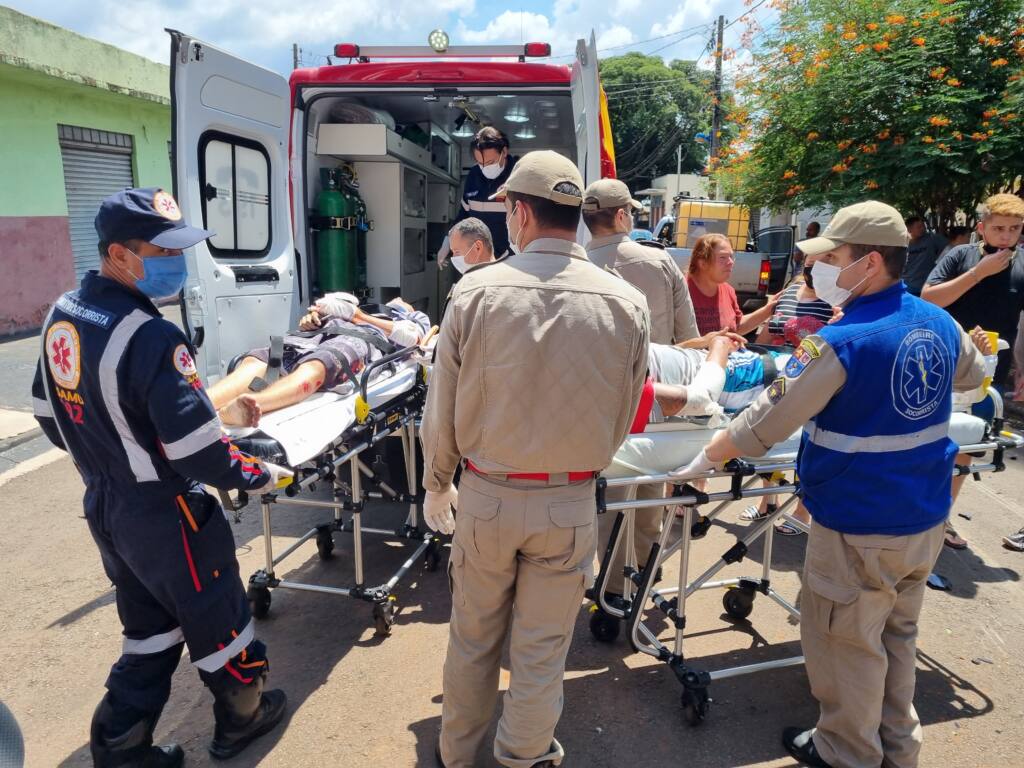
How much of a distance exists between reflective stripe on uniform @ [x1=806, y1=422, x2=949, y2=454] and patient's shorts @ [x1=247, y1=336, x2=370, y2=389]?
2.26 metres

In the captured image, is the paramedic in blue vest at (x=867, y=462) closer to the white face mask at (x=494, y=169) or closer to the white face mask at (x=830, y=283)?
the white face mask at (x=830, y=283)

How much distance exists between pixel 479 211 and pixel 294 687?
3.61 meters

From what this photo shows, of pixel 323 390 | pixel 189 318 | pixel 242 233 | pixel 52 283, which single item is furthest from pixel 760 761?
pixel 52 283

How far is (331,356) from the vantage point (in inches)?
142

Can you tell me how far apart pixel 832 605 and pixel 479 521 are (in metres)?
1.22

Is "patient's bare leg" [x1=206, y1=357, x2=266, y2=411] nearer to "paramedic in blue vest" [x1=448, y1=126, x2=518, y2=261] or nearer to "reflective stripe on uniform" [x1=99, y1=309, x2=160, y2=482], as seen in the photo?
"reflective stripe on uniform" [x1=99, y1=309, x2=160, y2=482]

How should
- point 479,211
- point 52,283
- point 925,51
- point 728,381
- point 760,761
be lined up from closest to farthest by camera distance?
1. point 760,761
2. point 728,381
3. point 479,211
4. point 925,51
5. point 52,283

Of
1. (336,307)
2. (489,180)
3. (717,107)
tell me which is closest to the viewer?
(336,307)

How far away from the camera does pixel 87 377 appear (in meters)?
2.02

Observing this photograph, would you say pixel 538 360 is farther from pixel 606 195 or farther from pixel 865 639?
pixel 606 195

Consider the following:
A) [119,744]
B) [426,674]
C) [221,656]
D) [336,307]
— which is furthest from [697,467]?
[336,307]

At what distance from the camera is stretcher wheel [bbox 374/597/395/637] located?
10.4 ft

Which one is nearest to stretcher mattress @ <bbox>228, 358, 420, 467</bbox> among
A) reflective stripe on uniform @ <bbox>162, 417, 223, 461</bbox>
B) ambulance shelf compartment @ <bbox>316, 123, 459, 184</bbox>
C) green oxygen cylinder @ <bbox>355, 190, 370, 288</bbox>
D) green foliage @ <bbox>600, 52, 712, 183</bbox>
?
reflective stripe on uniform @ <bbox>162, 417, 223, 461</bbox>

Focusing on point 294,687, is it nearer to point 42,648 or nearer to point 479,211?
point 42,648
